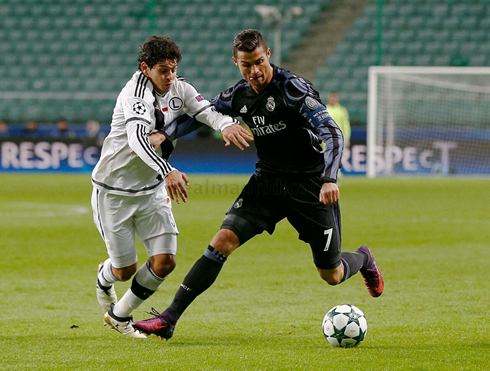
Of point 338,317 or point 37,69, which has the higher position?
point 338,317

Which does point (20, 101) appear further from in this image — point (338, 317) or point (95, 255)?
point (338, 317)

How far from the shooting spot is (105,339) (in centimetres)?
541

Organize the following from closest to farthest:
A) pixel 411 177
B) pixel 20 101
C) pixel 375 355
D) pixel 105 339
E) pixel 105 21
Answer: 1. pixel 375 355
2. pixel 105 339
3. pixel 411 177
4. pixel 20 101
5. pixel 105 21

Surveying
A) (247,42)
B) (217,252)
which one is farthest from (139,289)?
(247,42)

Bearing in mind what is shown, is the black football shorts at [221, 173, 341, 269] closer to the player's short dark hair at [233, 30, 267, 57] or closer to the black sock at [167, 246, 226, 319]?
the black sock at [167, 246, 226, 319]

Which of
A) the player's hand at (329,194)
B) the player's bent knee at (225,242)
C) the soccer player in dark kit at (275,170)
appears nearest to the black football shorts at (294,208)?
the soccer player in dark kit at (275,170)

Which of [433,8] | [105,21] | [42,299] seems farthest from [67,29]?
[42,299]

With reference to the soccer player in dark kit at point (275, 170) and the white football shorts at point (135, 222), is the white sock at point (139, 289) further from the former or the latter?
the soccer player in dark kit at point (275, 170)

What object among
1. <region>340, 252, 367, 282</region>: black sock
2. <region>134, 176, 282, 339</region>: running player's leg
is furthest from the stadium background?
<region>134, 176, 282, 339</region>: running player's leg

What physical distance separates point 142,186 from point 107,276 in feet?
2.68

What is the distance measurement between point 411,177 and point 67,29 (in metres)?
14.3

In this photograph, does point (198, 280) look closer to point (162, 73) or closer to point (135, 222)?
point (135, 222)

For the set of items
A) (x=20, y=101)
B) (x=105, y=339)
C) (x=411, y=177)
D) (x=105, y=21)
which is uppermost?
(x=105, y=339)

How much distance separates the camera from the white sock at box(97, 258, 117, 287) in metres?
5.80
